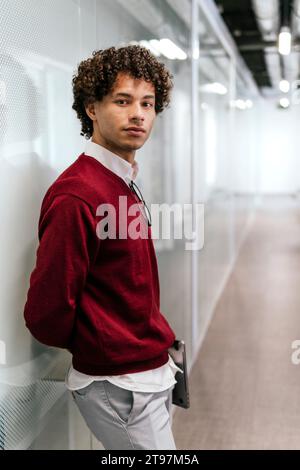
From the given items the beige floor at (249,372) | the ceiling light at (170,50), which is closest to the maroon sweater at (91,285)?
the beige floor at (249,372)

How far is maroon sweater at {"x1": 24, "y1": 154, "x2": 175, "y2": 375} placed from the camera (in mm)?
1241

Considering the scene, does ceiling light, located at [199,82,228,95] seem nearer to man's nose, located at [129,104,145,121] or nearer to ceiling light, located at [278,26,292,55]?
ceiling light, located at [278,26,292,55]

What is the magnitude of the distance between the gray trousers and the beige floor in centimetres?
121

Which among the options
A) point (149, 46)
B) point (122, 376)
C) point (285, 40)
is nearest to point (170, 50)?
point (149, 46)

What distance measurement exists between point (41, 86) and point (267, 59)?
7.35 meters

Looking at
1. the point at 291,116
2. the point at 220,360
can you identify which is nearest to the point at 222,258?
the point at 220,360

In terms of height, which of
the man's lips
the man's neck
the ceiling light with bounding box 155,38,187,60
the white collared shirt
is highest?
the ceiling light with bounding box 155,38,187,60

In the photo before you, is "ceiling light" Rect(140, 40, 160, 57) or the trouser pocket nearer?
the trouser pocket

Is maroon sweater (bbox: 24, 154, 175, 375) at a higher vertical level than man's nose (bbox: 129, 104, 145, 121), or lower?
lower

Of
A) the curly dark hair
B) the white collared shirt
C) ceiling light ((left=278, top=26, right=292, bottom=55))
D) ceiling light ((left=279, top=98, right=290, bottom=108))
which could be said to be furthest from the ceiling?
ceiling light ((left=279, top=98, right=290, bottom=108))

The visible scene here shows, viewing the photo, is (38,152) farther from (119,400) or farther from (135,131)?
(119,400)

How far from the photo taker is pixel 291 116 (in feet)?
48.4

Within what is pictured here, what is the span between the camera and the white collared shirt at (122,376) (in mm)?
1421

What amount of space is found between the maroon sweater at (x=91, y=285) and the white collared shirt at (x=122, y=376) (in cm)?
2
